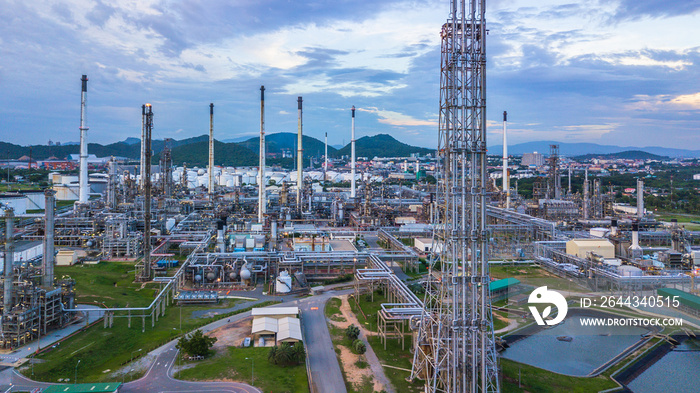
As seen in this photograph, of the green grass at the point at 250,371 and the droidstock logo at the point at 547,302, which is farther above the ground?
the droidstock logo at the point at 547,302

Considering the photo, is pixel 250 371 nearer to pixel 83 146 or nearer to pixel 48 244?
pixel 48 244

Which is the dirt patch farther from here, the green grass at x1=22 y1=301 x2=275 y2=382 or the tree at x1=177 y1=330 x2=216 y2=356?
the green grass at x1=22 y1=301 x2=275 y2=382

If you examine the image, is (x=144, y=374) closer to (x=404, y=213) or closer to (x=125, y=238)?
(x=125, y=238)

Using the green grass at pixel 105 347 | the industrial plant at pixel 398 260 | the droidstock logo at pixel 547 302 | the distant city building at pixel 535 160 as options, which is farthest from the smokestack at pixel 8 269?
the distant city building at pixel 535 160

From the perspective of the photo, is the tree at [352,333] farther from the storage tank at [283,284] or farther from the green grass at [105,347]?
the storage tank at [283,284]

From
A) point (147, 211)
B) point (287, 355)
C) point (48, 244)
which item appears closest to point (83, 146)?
point (147, 211)

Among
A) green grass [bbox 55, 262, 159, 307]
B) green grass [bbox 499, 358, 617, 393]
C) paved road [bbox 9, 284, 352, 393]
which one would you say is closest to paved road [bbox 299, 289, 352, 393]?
paved road [bbox 9, 284, 352, 393]
